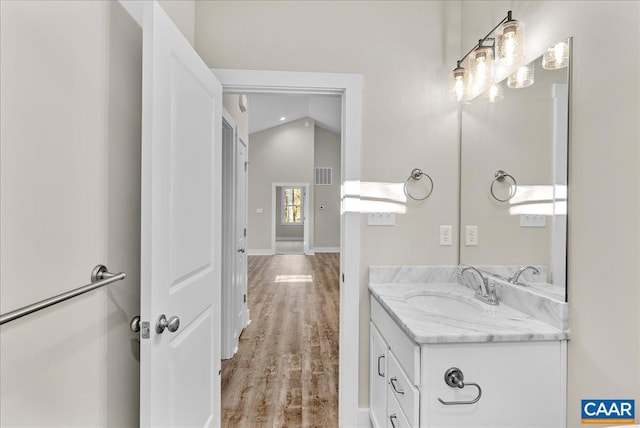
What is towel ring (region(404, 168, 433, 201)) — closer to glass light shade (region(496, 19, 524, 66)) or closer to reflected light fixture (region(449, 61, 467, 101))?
reflected light fixture (region(449, 61, 467, 101))

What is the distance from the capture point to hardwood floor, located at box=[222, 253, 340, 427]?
220 cm

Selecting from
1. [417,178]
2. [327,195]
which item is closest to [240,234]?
[417,178]

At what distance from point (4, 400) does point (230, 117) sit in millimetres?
2597

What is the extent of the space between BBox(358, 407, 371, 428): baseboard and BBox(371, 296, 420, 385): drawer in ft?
1.83

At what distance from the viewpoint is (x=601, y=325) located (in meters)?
1.14

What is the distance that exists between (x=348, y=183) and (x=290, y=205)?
438 inches

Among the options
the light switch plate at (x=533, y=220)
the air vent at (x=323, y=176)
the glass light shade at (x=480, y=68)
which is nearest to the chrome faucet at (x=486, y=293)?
the light switch plate at (x=533, y=220)

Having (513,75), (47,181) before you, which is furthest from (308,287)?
(47,181)

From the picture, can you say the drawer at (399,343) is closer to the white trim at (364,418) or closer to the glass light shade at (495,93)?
the white trim at (364,418)

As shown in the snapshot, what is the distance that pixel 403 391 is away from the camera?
1.39 meters

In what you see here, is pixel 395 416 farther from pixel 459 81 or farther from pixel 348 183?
pixel 459 81

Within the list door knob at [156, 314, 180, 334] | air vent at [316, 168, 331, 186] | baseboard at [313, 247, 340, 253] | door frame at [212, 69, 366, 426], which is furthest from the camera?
air vent at [316, 168, 331, 186]

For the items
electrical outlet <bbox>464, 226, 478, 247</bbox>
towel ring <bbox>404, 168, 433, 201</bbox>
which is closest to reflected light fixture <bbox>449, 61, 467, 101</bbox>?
towel ring <bbox>404, 168, 433, 201</bbox>

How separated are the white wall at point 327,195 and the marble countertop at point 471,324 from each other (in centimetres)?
880
